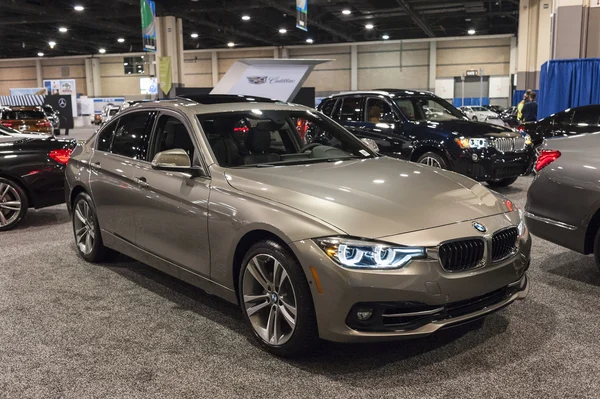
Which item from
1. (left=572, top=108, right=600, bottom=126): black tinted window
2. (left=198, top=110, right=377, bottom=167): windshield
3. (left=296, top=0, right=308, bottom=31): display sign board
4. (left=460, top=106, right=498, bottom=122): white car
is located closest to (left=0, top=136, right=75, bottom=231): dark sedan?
(left=198, top=110, right=377, bottom=167): windshield

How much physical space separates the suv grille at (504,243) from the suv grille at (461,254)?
0.46 ft

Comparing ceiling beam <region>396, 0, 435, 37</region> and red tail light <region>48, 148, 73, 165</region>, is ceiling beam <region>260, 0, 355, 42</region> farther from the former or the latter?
red tail light <region>48, 148, 73, 165</region>

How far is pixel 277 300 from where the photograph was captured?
3426 mm

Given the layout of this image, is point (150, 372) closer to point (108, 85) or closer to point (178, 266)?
point (178, 266)

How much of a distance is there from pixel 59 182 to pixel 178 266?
396cm

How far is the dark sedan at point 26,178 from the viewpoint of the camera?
23.7 ft

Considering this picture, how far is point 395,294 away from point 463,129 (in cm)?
673

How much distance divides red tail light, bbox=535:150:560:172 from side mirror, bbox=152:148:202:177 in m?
2.98

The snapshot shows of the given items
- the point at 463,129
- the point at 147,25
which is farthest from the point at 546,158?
the point at 147,25

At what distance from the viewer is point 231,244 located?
363 cm

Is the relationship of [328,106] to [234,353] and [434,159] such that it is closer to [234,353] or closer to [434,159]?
[434,159]

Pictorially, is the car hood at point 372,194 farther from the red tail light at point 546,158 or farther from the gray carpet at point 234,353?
the red tail light at point 546,158

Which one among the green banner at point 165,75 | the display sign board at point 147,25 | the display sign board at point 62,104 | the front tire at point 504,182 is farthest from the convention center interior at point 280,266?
the display sign board at point 62,104

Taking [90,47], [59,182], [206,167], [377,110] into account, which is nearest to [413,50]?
[90,47]
